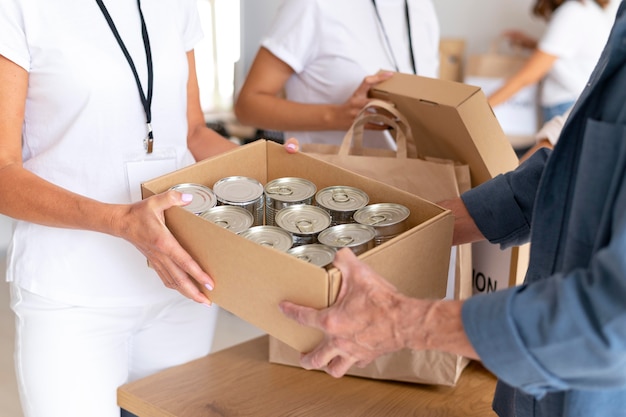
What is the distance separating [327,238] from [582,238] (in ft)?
1.46

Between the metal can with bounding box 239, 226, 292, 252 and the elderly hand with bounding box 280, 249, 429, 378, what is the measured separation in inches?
7.1

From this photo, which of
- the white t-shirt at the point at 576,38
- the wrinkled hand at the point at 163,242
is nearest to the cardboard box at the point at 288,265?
the wrinkled hand at the point at 163,242

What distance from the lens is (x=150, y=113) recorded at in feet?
5.28

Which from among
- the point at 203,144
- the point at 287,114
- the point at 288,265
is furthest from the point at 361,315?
the point at 287,114

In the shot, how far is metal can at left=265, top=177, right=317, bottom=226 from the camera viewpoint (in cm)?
141

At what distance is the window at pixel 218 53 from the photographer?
5.84m

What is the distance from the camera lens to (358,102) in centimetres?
192

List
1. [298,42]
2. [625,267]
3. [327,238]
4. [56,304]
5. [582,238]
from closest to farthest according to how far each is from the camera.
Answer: [625,267], [582,238], [327,238], [56,304], [298,42]

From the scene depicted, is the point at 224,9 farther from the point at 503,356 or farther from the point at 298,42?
the point at 503,356

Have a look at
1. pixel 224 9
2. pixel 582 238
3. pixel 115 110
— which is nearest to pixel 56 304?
pixel 115 110

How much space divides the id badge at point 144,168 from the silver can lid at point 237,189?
0.73 ft

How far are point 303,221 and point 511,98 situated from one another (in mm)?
3232

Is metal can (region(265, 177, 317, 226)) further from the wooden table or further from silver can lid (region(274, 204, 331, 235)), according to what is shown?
the wooden table

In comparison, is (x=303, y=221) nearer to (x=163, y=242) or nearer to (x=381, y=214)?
(x=381, y=214)
